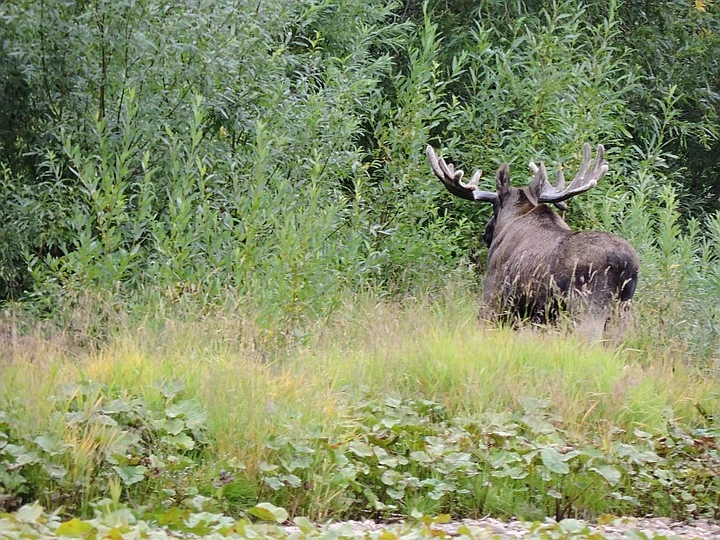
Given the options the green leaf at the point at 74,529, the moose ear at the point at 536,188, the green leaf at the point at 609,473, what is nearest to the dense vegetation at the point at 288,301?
the green leaf at the point at 609,473

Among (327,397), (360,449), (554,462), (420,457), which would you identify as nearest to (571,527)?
(554,462)

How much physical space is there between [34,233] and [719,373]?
6027 millimetres

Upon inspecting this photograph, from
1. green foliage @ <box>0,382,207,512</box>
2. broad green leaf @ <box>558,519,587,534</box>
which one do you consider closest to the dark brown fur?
broad green leaf @ <box>558,519,587,534</box>

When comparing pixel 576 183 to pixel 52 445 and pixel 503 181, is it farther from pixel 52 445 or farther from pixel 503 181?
pixel 52 445

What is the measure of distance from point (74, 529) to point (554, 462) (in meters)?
2.95

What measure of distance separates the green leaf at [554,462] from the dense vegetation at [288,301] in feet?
0.05

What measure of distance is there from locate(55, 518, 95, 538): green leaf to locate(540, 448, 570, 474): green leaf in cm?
283

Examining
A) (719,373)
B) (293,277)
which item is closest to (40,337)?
(293,277)

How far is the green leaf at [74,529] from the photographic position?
194 inches

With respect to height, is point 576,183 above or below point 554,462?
above

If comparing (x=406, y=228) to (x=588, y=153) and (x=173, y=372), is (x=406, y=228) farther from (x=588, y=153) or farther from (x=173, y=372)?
(x=173, y=372)

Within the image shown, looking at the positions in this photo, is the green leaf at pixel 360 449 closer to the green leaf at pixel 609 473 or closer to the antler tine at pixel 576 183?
the green leaf at pixel 609 473

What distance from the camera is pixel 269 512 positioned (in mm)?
5746

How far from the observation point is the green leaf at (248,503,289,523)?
5.70m
